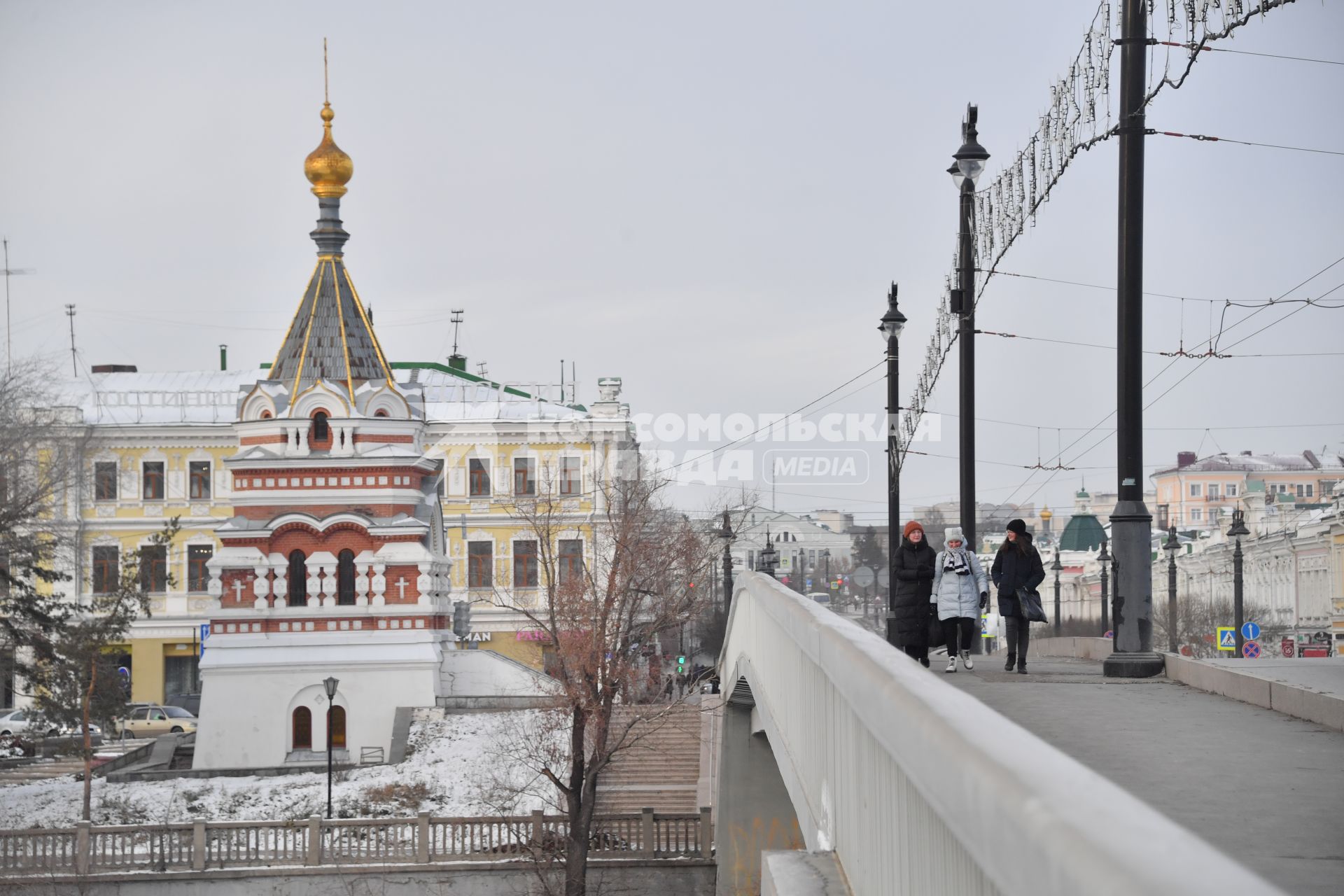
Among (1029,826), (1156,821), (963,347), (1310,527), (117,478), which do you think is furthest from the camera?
(1310,527)

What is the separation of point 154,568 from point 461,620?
459 inches

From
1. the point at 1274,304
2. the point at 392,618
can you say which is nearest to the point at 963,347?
the point at 1274,304

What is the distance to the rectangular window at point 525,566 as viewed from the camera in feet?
178

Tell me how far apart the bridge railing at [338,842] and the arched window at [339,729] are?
871 centimetres

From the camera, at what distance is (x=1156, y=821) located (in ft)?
6.40

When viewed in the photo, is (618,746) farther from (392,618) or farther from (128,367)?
(128,367)

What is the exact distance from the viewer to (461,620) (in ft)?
159

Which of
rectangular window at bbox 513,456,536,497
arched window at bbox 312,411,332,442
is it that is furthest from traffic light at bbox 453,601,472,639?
arched window at bbox 312,411,332,442

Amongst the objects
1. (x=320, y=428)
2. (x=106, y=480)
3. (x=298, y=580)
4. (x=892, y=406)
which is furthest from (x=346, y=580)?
(x=892, y=406)

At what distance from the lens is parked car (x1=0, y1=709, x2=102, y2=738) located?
127 ft

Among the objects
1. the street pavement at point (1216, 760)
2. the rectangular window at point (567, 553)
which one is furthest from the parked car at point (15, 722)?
the street pavement at point (1216, 760)

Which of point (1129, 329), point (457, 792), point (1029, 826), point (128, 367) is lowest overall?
point (457, 792)

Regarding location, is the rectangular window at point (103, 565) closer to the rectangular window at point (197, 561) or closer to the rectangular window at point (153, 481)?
the rectangular window at point (153, 481)

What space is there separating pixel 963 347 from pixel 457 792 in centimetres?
1904
